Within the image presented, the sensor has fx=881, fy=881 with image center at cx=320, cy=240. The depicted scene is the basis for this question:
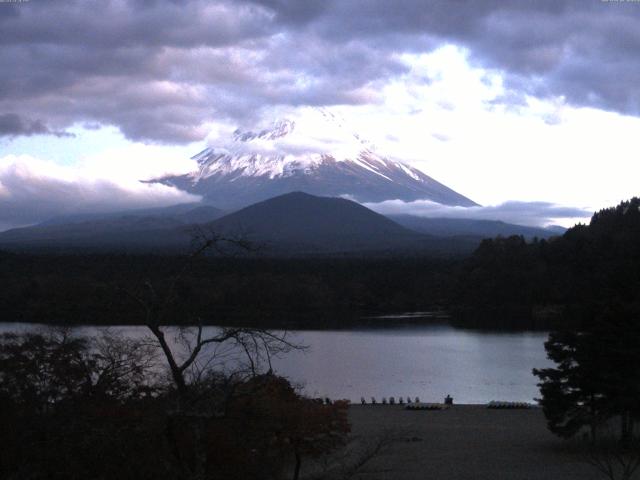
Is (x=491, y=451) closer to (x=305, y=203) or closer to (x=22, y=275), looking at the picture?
(x=22, y=275)

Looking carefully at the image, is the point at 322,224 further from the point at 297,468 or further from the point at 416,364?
the point at 297,468

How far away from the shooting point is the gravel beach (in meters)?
13.9

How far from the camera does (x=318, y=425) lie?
1177 centimetres

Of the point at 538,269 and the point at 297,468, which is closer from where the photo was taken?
the point at 297,468

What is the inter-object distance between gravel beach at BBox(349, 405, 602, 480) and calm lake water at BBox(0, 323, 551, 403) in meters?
3.06

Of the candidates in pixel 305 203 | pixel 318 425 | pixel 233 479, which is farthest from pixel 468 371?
pixel 305 203

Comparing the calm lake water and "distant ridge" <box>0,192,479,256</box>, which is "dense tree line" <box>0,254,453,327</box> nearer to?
the calm lake water

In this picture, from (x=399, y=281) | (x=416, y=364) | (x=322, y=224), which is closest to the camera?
(x=416, y=364)

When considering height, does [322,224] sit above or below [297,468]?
above

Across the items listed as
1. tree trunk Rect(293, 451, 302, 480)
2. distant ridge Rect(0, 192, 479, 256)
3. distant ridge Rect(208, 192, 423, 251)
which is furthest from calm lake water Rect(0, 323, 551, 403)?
distant ridge Rect(208, 192, 423, 251)

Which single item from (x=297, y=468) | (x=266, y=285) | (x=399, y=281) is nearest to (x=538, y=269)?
(x=399, y=281)

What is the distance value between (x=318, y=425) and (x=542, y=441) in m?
7.00

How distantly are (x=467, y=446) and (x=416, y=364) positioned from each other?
14680 millimetres

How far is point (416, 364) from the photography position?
102 ft
